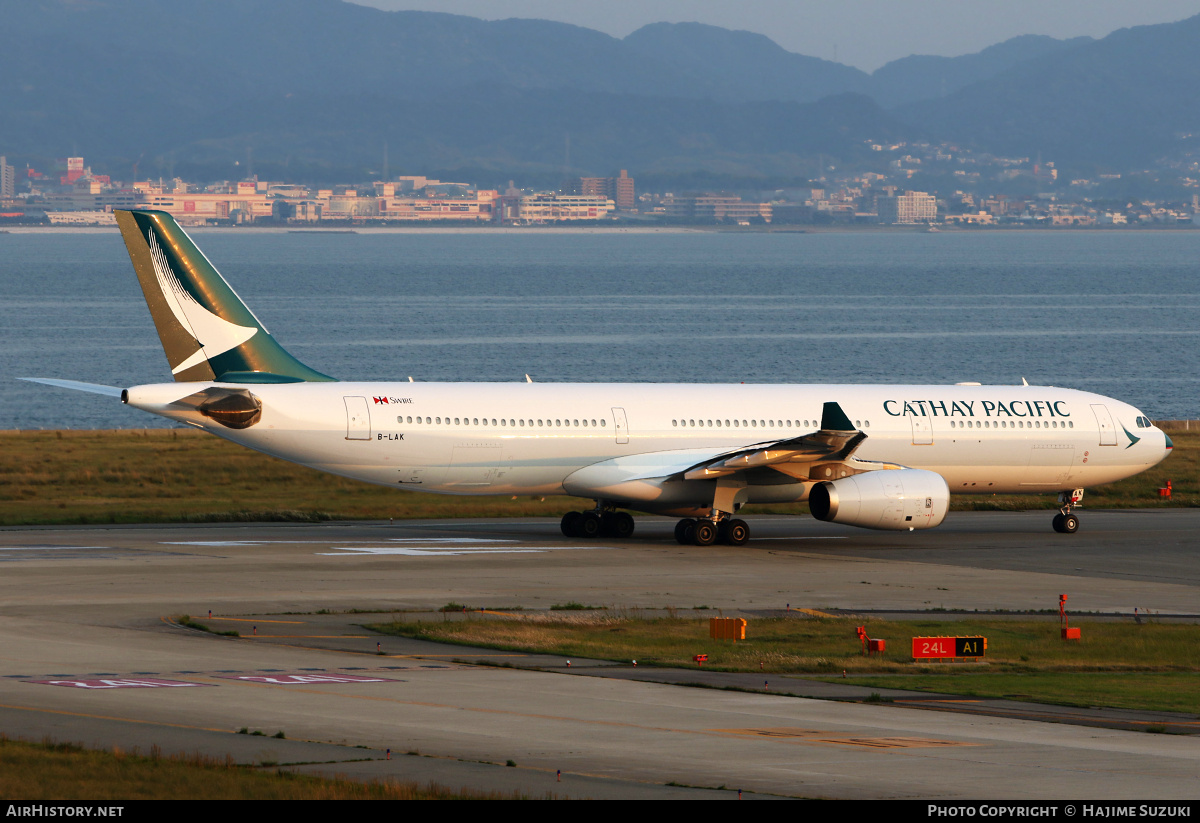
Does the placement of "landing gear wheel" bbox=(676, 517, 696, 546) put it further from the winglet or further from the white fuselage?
the winglet

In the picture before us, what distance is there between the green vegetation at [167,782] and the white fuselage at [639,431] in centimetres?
2069

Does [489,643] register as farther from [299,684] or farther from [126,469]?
[126,469]

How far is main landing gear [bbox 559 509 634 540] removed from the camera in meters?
39.9

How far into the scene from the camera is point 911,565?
35750mm

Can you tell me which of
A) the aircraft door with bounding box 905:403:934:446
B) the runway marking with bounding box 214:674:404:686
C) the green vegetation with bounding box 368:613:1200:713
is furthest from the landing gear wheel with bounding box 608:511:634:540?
the runway marking with bounding box 214:674:404:686

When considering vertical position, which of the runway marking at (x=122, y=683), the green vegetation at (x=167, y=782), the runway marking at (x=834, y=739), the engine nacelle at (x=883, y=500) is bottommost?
the runway marking at (x=122, y=683)

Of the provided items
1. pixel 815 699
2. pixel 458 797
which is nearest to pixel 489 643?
pixel 815 699

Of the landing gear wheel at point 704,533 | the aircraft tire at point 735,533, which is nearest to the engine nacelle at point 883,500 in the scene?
the aircraft tire at point 735,533

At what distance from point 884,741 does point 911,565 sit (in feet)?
64.1

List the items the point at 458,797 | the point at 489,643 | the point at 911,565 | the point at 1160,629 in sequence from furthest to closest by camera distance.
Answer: the point at 911,565
the point at 1160,629
the point at 489,643
the point at 458,797

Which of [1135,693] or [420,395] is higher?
[420,395]

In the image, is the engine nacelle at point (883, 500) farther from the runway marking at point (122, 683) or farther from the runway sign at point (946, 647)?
the runway marking at point (122, 683)

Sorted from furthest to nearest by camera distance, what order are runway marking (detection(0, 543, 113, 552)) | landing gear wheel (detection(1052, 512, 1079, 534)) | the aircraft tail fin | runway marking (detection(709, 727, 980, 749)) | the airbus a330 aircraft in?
1. landing gear wheel (detection(1052, 512, 1079, 534))
2. the aircraft tail fin
3. the airbus a330 aircraft
4. runway marking (detection(0, 543, 113, 552))
5. runway marking (detection(709, 727, 980, 749))

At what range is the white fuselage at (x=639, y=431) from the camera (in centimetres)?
3638
